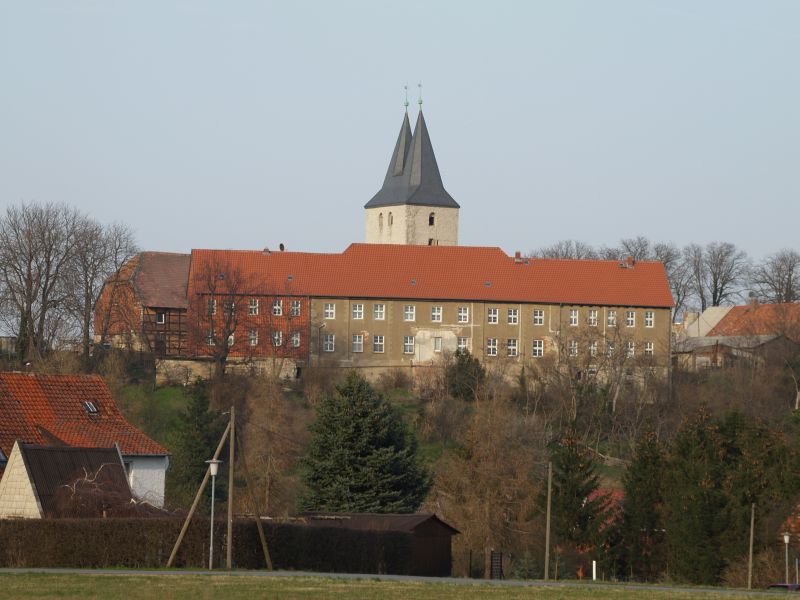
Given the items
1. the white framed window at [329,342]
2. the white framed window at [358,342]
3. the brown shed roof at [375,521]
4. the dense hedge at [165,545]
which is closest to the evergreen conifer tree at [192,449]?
the brown shed roof at [375,521]

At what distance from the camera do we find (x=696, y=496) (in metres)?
43.2

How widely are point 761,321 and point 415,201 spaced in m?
21.5

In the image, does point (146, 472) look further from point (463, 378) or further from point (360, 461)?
point (463, 378)

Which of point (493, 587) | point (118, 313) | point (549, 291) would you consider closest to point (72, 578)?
point (493, 587)

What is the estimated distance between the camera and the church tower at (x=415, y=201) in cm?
9556

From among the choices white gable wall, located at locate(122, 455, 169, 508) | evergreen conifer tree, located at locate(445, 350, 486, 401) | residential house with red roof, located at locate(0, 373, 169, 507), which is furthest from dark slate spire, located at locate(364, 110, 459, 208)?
white gable wall, located at locate(122, 455, 169, 508)

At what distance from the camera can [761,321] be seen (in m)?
93.3

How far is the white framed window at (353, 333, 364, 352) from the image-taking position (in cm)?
7831

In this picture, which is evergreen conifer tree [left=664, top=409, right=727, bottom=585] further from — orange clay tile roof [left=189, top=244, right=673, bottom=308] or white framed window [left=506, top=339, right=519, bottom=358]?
orange clay tile roof [left=189, top=244, right=673, bottom=308]

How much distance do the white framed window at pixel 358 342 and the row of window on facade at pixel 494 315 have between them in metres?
0.98

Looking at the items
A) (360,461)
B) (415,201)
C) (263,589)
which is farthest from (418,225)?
(263,589)

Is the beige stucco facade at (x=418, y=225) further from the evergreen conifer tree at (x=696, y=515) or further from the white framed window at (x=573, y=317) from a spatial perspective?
Result: the evergreen conifer tree at (x=696, y=515)

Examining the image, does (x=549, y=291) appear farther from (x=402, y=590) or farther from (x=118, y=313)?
(x=402, y=590)

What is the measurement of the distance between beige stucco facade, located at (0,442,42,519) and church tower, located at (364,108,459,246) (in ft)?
201
